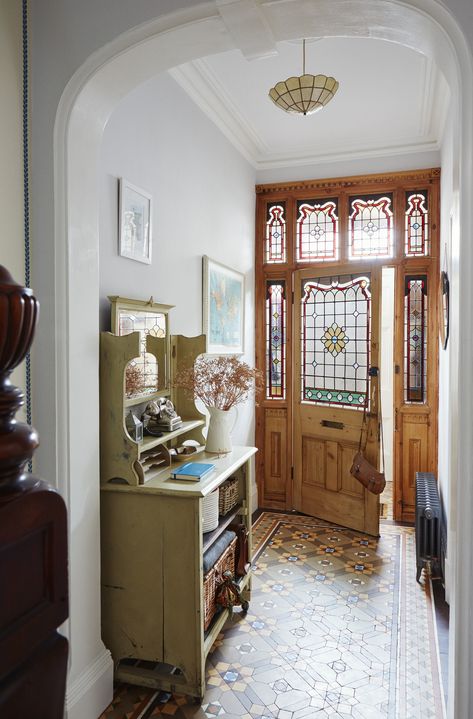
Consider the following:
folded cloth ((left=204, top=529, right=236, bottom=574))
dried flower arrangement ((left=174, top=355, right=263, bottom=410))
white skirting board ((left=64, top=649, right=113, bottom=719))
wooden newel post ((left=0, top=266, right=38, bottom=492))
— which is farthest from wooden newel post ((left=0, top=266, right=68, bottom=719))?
dried flower arrangement ((left=174, top=355, right=263, bottom=410))

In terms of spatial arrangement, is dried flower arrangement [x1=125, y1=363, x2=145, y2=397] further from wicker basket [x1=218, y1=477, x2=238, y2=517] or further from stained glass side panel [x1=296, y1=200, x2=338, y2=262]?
stained glass side panel [x1=296, y1=200, x2=338, y2=262]

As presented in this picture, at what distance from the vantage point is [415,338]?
184 inches

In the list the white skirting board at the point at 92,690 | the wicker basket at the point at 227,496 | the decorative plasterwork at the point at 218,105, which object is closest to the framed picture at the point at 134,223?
the decorative plasterwork at the point at 218,105

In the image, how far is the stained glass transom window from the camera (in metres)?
2.49

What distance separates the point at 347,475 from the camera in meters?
4.57

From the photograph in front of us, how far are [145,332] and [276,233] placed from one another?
2.81 meters

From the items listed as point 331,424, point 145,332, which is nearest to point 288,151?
point 331,424

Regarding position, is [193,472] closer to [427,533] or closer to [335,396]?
[427,533]

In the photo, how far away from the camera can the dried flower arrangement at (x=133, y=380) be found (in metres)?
2.46

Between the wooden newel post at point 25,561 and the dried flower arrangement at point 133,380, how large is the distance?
6.57 feet

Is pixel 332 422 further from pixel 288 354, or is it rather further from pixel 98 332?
pixel 98 332

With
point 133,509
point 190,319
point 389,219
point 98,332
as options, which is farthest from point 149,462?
point 389,219

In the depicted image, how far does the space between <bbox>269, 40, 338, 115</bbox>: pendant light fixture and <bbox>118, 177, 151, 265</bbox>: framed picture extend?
3.61 ft

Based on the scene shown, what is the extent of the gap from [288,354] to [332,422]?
822mm
